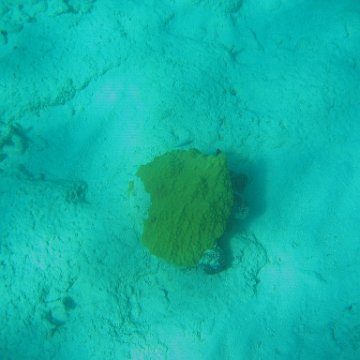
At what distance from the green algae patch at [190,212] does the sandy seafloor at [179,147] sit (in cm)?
40

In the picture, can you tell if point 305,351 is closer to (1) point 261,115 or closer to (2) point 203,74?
(1) point 261,115

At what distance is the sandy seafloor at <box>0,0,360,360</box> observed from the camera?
3100 mm

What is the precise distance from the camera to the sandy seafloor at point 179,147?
10.2 ft

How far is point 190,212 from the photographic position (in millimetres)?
2848

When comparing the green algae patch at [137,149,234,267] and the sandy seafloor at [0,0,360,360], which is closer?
the green algae patch at [137,149,234,267]

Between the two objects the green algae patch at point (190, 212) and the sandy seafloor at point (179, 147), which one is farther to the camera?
the sandy seafloor at point (179, 147)

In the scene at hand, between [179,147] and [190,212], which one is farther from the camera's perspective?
[179,147]

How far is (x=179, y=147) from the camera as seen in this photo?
3.61m

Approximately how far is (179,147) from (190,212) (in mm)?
1042

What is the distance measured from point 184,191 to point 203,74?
192 centimetres

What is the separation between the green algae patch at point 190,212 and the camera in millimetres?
2852

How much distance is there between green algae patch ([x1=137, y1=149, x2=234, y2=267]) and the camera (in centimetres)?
285

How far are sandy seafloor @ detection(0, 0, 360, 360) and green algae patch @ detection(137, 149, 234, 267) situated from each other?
0.40m

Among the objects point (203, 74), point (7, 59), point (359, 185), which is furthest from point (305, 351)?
point (7, 59)
